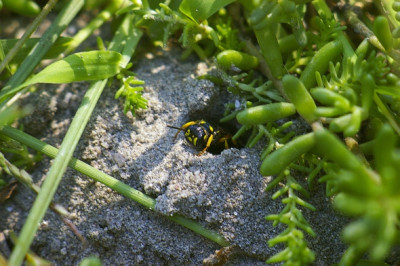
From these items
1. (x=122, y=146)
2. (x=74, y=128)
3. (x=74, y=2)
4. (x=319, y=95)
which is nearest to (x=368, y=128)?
(x=319, y=95)

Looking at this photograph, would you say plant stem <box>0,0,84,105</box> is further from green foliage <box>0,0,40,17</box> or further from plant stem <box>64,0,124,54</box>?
green foliage <box>0,0,40,17</box>

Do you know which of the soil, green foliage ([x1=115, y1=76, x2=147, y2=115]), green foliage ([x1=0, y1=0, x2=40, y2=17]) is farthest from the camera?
green foliage ([x1=0, y1=0, x2=40, y2=17])

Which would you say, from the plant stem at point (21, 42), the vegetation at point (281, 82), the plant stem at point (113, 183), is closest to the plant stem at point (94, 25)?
the vegetation at point (281, 82)

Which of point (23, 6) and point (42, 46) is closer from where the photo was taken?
point (42, 46)

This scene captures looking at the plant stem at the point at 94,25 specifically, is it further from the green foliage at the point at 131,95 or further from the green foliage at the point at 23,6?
the green foliage at the point at 131,95

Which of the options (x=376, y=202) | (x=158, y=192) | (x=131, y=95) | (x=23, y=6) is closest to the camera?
(x=376, y=202)

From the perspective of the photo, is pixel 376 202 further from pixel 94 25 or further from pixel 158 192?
pixel 94 25

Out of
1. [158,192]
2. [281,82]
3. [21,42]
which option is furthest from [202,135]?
[21,42]

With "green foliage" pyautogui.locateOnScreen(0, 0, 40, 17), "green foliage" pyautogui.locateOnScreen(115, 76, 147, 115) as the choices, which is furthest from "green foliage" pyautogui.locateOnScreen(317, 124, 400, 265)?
"green foliage" pyautogui.locateOnScreen(0, 0, 40, 17)

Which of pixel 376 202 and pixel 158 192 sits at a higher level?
pixel 376 202
